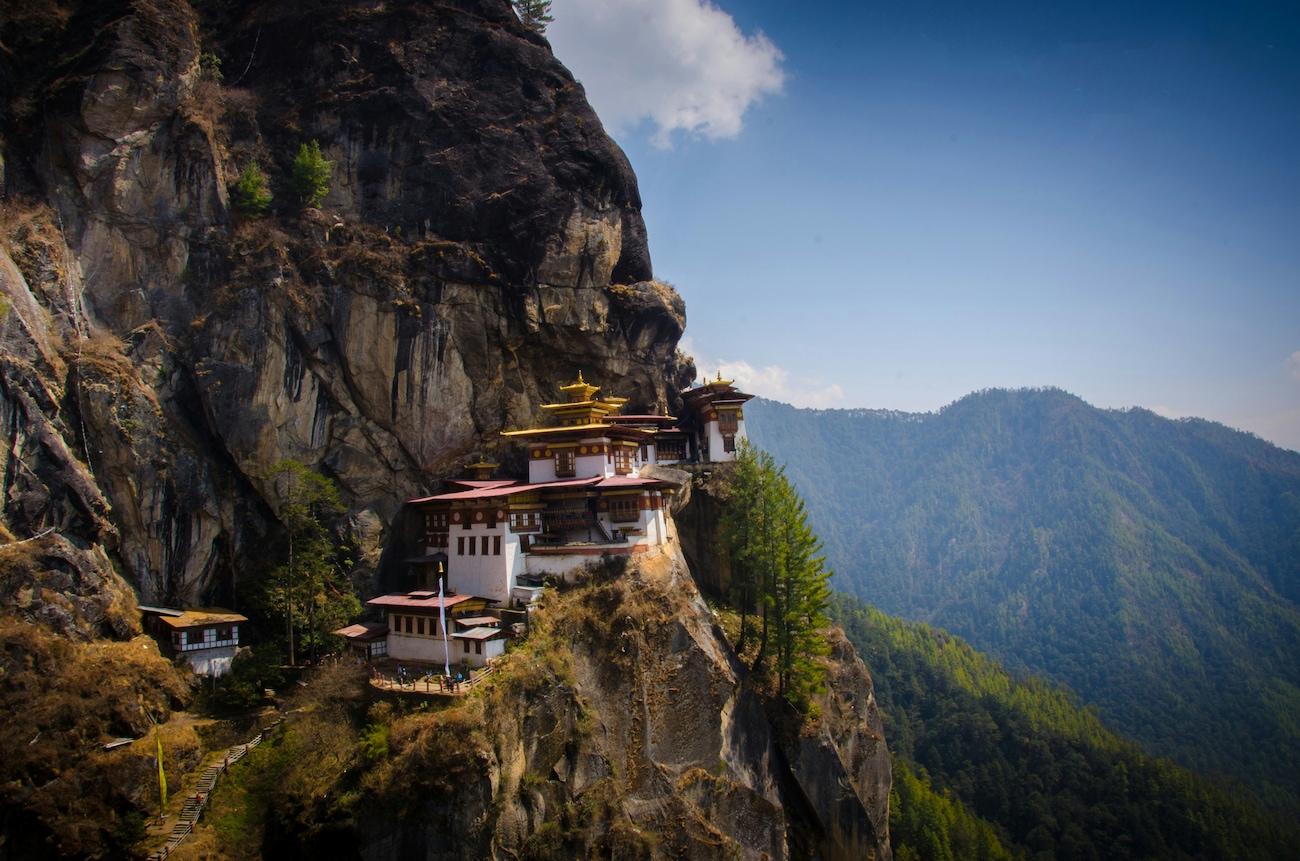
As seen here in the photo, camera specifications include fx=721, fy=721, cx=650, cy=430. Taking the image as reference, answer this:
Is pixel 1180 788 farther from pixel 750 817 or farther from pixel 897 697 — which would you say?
pixel 750 817

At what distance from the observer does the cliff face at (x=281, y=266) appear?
99.1ft

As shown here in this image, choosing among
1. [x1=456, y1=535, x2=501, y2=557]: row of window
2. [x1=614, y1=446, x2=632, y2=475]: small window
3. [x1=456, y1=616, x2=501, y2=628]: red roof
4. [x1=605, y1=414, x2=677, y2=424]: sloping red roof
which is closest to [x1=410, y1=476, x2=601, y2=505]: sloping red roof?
[x1=456, y1=535, x2=501, y2=557]: row of window

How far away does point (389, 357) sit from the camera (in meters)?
36.2

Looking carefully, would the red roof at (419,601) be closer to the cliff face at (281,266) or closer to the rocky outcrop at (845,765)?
the cliff face at (281,266)

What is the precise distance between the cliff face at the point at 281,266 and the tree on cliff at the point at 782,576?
13.7 metres

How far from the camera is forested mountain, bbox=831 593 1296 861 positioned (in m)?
62.9

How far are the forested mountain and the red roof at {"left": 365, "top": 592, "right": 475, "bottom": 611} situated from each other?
4385 centimetres

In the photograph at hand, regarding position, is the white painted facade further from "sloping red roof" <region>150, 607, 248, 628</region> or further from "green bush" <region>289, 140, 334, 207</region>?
"green bush" <region>289, 140, 334, 207</region>

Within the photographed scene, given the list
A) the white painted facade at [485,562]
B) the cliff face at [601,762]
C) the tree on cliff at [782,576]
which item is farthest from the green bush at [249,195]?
the tree on cliff at [782,576]

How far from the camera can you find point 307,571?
3088 cm

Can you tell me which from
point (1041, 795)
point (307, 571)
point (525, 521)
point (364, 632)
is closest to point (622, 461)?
point (525, 521)

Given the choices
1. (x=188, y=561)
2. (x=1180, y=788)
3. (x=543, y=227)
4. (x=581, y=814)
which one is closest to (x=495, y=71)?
(x=543, y=227)

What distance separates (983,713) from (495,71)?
314 feet

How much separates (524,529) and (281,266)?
17.9 metres
